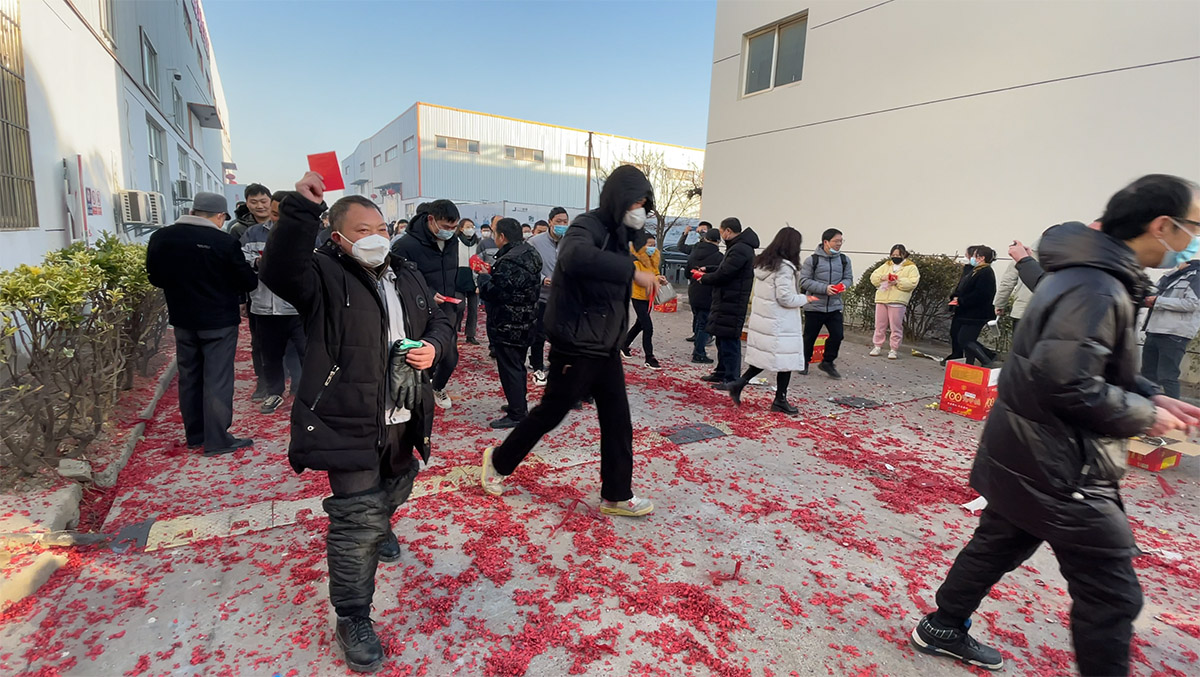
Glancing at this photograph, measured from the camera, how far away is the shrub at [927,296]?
30.8ft

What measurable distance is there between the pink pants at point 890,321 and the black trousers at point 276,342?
8.14 meters

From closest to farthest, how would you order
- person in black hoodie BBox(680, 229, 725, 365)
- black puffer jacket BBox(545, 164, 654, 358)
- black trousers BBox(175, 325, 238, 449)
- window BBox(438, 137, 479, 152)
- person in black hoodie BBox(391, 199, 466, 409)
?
black puffer jacket BBox(545, 164, 654, 358)
black trousers BBox(175, 325, 238, 449)
person in black hoodie BBox(391, 199, 466, 409)
person in black hoodie BBox(680, 229, 725, 365)
window BBox(438, 137, 479, 152)

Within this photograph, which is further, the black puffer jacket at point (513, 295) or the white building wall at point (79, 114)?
the white building wall at point (79, 114)

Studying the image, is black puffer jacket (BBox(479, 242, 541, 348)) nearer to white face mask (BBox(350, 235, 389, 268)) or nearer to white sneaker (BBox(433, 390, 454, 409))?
white sneaker (BBox(433, 390, 454, 409))

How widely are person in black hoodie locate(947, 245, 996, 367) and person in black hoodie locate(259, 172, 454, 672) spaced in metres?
A: 7.75

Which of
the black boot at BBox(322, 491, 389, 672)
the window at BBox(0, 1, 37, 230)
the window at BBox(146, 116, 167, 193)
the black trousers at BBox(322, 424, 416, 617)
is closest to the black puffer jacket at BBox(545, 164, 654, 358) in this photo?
the black trousers at BBox(322, 424, 416, 617)

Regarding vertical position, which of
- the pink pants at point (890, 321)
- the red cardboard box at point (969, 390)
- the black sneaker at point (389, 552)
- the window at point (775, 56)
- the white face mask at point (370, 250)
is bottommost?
the black sneaker at point (389, 552)

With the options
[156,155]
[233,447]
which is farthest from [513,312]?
[156,155]

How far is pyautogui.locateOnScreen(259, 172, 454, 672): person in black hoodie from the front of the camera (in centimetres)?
212

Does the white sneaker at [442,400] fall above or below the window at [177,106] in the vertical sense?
below

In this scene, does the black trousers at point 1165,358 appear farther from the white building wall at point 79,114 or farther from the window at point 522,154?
the window at point 522,154

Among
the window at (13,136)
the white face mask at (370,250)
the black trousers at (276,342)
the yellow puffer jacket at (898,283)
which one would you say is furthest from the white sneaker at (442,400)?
the yellow puffer jacket at (898,283)

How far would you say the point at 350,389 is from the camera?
215 cm

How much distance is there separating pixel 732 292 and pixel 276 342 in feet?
15.2
